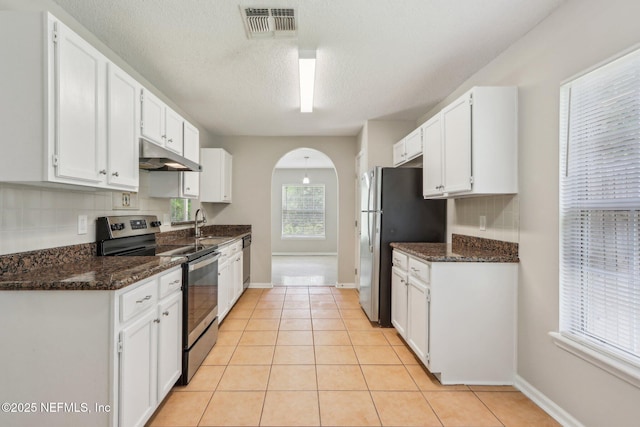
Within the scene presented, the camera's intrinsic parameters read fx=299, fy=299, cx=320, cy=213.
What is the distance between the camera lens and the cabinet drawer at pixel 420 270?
2.28m

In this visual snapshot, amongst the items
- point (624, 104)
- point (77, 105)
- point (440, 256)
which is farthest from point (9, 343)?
point (624, 104)

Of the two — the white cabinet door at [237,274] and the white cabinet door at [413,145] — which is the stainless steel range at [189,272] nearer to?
the white cabinet door at [237,274]

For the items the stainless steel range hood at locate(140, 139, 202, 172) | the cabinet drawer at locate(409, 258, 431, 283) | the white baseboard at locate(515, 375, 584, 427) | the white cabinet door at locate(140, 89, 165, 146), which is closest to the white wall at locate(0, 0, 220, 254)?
the stainless steel range hood at locate(140, 139, 202, 172)

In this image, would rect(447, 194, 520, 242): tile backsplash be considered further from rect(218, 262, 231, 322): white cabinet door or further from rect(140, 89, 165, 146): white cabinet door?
rect(140, 89, 165, 146): white cabinet door

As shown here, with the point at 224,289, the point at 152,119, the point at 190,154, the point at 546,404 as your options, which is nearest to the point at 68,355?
the point at 152,119

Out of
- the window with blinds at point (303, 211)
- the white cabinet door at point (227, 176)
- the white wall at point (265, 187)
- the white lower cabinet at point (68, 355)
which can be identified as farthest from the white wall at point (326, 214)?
the white lower cabinet at point (68, 355)

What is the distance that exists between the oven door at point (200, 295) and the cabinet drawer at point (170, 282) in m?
0.08

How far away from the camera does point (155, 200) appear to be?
10.3 feet

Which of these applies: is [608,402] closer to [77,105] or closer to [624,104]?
[624,104]

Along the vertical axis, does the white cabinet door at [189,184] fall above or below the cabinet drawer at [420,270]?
above

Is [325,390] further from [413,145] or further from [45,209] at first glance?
[413,145]

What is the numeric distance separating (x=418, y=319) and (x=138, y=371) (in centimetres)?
195

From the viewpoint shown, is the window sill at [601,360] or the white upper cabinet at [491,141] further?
the white upper cabinet at [491,141]

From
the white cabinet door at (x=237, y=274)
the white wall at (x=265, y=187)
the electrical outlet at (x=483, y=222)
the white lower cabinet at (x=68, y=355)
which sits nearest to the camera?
the white lower cabinet at (x=68, y=355)
